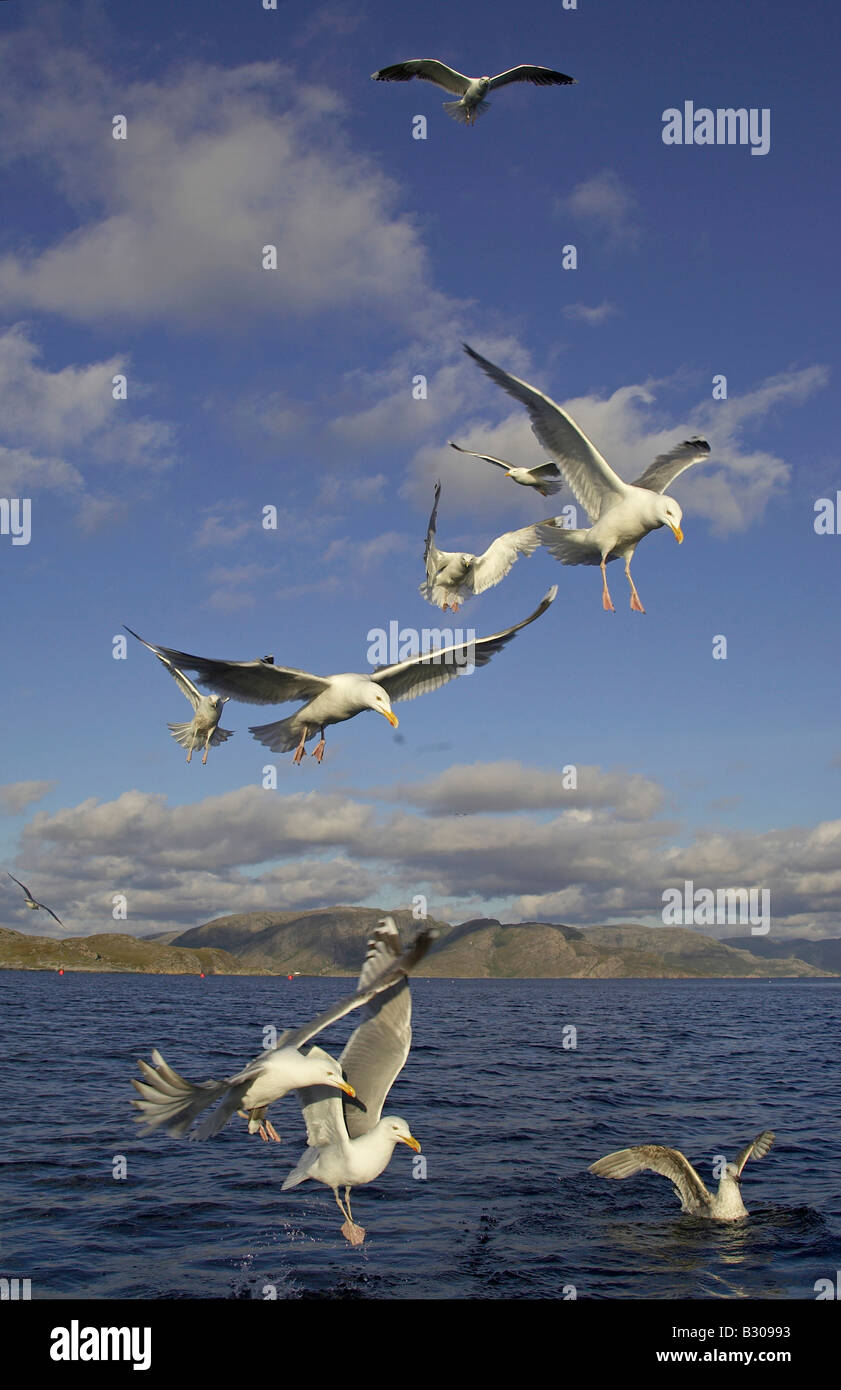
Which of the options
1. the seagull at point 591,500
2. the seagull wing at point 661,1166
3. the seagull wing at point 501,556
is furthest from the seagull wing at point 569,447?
the seagull wing at point 661,1166

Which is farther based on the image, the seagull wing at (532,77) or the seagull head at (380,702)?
the seagull wing at (532,77)

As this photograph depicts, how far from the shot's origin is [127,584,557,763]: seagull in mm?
11273

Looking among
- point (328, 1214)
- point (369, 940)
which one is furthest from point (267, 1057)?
point (328, 1214)

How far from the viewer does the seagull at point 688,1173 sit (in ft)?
46.8

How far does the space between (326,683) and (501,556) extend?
21.1 feet

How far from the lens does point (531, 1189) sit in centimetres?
1596

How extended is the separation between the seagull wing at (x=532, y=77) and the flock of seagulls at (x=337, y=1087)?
13119 millimetres

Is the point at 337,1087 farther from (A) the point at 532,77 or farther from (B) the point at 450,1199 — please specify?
(A) the point at 532,77

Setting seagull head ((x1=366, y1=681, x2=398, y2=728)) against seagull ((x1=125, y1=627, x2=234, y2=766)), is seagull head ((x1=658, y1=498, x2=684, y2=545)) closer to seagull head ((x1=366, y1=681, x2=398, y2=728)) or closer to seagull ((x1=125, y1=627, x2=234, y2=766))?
seagull head ((x1=366, y1=681, x2=398, y2=728))

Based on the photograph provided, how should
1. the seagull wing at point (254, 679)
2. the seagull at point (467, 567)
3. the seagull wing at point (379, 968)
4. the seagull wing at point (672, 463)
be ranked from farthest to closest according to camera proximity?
1. the seagull at point (467, 567)
2. the seagull wing at point (672, 463)
3. the seagull wing at point (254, 679)
4. the seagull wing at point (379, 968)

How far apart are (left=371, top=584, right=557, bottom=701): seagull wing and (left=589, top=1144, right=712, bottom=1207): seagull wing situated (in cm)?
738

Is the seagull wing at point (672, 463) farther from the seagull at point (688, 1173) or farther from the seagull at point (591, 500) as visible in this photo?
the seagull at point (688, 1173)

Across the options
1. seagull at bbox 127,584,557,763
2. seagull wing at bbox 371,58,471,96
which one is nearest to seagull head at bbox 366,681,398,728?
seagull at bbox 127,584,557,763

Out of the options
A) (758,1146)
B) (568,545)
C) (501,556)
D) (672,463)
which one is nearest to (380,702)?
(568,545)
